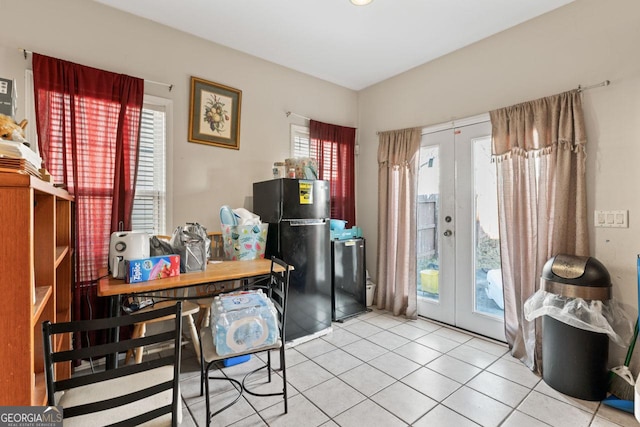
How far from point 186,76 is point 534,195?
3199mm

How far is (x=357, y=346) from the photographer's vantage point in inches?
111

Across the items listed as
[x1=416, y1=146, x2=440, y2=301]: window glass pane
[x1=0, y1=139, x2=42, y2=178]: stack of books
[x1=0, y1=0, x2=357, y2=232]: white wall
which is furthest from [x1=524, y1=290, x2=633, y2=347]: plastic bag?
[x1=0, y1=139, x2=42, y2=178]: stack of books

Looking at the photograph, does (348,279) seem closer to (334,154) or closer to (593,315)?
(334,154)

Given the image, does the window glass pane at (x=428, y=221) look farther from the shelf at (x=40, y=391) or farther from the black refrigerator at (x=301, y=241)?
the shelf at (x=40, y=391)

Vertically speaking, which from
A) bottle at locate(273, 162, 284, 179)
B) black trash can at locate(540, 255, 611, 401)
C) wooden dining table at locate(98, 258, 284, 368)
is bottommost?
black trash can at locate(540, 255, 611, 401)

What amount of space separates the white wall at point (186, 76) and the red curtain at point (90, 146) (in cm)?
15

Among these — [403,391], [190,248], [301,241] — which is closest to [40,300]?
[190,248]

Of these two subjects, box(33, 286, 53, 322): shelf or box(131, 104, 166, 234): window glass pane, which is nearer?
box(33, 286, 53, 322): shelf

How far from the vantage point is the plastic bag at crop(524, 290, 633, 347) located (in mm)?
1978

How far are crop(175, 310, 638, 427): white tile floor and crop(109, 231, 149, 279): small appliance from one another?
3.15 ft

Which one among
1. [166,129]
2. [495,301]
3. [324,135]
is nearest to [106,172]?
[166,129]

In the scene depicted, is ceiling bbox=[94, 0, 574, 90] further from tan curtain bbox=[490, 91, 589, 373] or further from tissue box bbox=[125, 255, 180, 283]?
tissue box bbox=[125, 255, 180, 283]

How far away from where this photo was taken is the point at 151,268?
1982 mm

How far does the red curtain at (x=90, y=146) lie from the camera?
2179mm
